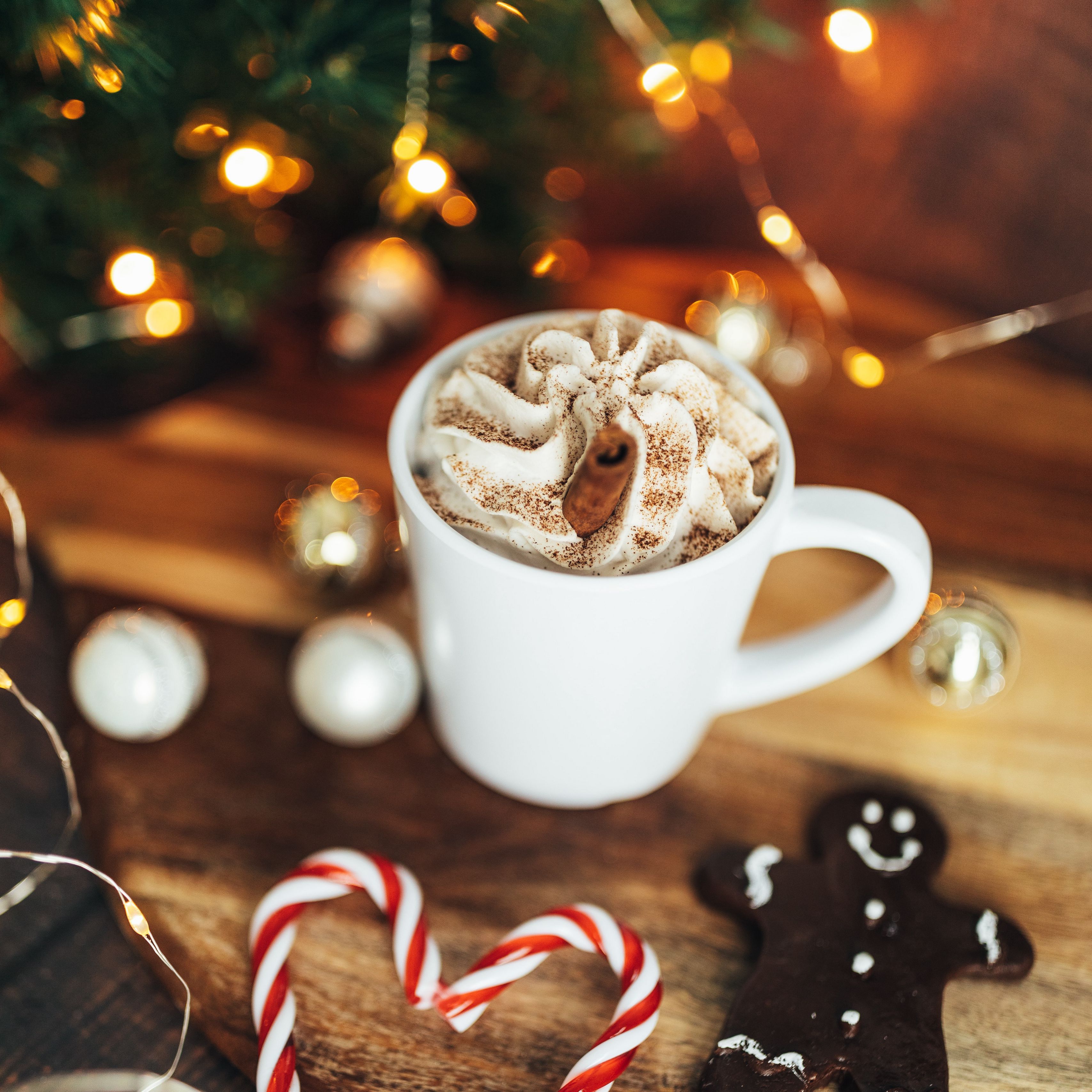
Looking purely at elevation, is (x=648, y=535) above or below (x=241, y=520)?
above

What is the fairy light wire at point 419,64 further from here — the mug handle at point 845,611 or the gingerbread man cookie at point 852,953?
the gingerbread man cookie at point 852,953

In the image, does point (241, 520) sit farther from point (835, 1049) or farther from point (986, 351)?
point (986, 351)

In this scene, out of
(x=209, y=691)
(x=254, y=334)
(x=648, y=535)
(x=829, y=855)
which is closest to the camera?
(x=648, y=535)

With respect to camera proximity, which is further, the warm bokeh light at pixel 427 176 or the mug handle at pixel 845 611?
the warm bokeh light at pixel 427 176

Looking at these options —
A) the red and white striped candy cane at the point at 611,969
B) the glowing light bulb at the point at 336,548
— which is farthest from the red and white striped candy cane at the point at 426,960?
the glowing light bulb at the point at 336,548

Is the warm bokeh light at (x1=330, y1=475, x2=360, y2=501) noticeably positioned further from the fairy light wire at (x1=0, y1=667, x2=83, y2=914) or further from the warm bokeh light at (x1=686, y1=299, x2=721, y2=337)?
the warm bokeh light at (x1=686, y1=299, x2=721, y2=337)

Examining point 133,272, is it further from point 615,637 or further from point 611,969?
point 611,969

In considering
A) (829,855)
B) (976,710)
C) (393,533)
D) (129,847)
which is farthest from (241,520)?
(976,710)

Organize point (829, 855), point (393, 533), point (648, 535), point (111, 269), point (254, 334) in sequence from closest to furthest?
→ point (648, 535), point (829, 855), point (393, 533), point (111, 269), point (254, 334)
